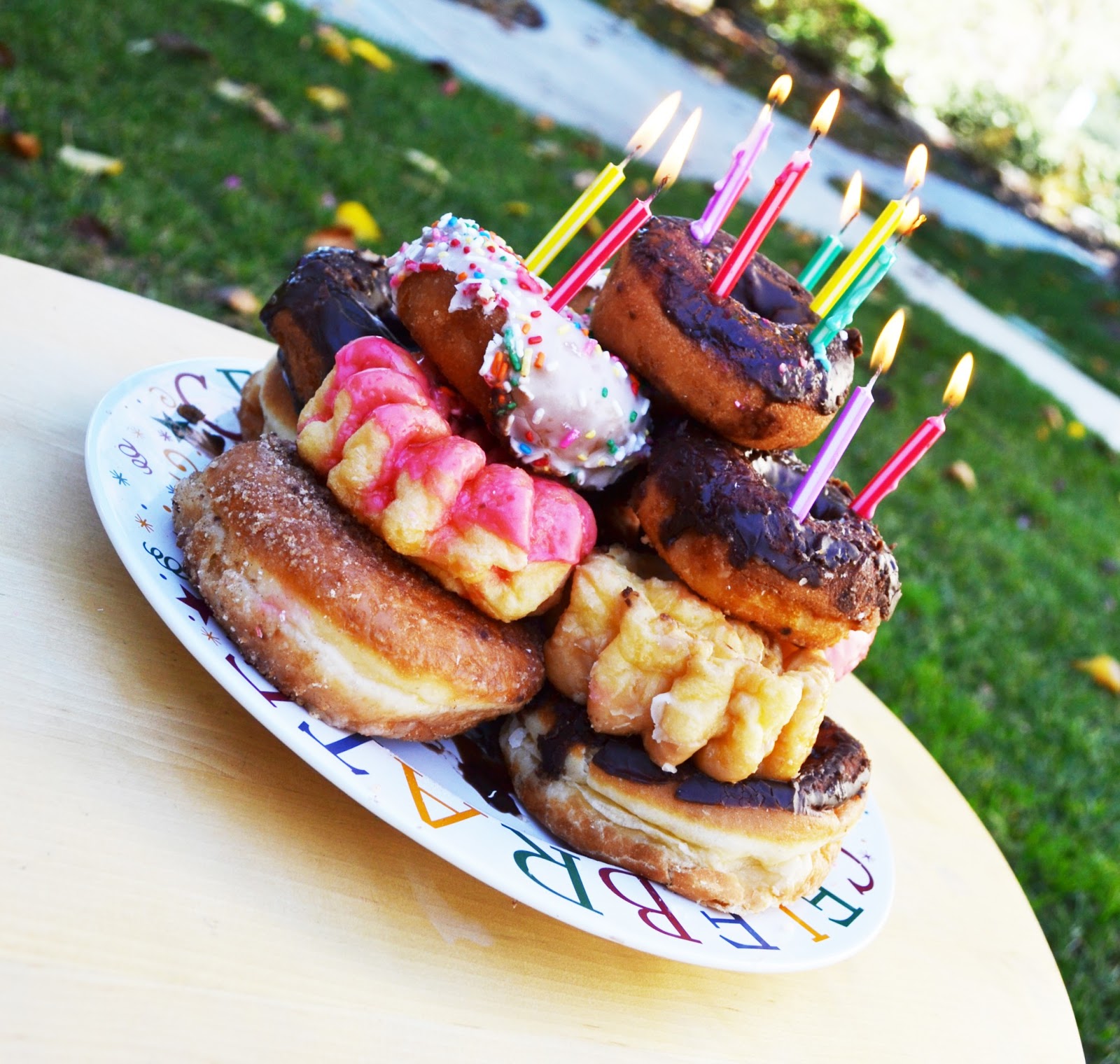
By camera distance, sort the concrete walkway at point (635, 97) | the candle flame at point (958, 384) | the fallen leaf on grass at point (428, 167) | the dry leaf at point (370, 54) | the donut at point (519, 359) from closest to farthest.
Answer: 1. the donut at point (519, 359)
2. the candle flame at point (958, 384)
3. the fallen leaf on grass at point (428, 167)
4. the dry leaf at point (370, 54)
5. the concrete walkway at point (635, 97)

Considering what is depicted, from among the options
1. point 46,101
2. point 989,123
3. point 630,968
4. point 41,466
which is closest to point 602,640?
point 630,968

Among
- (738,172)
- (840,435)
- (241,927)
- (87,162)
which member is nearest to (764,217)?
(738,172)

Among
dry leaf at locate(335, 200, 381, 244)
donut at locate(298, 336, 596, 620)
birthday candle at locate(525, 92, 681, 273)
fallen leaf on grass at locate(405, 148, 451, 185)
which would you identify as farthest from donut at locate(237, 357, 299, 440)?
fallen leaf on grass at locate(405, 148, 451, 185)

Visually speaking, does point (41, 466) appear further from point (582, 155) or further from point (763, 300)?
point (582, 155)

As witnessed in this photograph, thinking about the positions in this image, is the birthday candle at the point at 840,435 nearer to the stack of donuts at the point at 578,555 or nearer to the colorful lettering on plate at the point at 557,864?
the stack of donuts at the point at 578,555

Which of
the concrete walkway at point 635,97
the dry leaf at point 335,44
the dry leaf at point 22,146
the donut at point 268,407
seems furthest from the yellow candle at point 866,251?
the dry leaf at point 335,44
